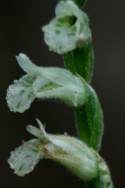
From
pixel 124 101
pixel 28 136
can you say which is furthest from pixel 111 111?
pixel 28 136

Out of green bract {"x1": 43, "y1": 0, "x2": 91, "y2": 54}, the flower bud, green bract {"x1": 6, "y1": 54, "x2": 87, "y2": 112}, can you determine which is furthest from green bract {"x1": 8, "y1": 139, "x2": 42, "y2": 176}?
green bract {"x1": 43, "y1": 0, "x2": 91, "y2": 54}

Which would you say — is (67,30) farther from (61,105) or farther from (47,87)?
(61,105)

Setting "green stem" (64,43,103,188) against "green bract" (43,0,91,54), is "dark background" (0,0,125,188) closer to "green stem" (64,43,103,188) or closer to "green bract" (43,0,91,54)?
"green stem" (64,43,103,188)

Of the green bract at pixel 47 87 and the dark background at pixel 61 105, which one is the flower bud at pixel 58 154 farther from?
the dark background at pixel 61 105

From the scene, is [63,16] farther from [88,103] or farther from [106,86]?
[106,86]

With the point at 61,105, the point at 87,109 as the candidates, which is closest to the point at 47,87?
the point at 87,109
